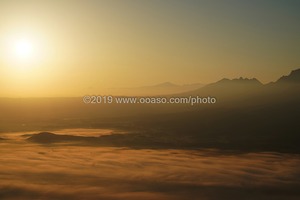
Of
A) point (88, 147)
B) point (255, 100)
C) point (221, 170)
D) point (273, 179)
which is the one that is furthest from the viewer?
point (255, 100)

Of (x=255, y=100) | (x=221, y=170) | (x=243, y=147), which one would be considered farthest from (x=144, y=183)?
(x=255, y=100)

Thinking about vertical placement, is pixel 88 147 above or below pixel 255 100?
below

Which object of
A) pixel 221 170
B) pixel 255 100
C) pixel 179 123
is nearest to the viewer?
pixel 221 170

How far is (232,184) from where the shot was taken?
75.7 ft

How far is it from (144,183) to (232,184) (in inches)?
209

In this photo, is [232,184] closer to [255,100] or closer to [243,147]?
[243,147]

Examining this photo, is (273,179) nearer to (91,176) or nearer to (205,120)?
(91,176)

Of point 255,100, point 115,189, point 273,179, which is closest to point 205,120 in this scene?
point 255,100

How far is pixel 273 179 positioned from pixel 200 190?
6025 millimetres

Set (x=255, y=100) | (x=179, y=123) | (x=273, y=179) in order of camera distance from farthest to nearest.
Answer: (x=255, y=100) → (x=179, y=123) → (x=273, y=179)

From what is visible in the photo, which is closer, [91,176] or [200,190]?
[200,190]

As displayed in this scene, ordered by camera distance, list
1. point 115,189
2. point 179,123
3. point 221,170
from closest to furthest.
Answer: point 115,189 → point 221,170 → point 179,123

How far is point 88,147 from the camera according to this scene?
1688 inches

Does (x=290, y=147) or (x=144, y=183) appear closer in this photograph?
(x=144, y=183)
